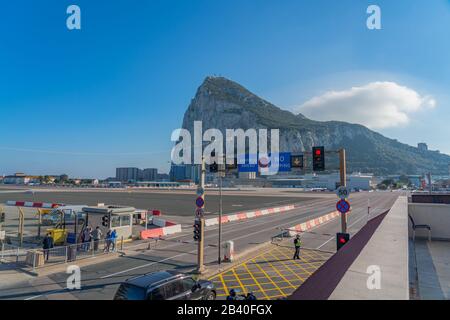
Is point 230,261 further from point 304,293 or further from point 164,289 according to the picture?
point 304,293

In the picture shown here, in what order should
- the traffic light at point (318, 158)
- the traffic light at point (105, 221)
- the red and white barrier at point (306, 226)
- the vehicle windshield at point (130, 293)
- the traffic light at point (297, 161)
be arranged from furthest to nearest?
1. the red and white barrier at point (306, 226)
2. the traffic light at point (105, 221)
3. the traffic light at point (297, 161)
4. the traffic light at point (318, 158)
5. the vehicle windshield at point (130, 293)

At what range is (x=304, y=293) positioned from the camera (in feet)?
21.4

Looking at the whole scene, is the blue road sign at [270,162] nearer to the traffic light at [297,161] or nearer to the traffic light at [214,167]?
the traffic light at [297,161]

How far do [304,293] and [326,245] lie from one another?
17300 mm

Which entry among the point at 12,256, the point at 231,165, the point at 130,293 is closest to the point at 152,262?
the point at 231,165

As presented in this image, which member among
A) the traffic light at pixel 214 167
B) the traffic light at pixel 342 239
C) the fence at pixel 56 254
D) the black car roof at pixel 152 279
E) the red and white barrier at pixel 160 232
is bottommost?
the red and white barrier at pixel 160 232

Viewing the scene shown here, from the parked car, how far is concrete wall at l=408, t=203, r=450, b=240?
14.7 meters

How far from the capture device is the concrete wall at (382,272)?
15.4 feet

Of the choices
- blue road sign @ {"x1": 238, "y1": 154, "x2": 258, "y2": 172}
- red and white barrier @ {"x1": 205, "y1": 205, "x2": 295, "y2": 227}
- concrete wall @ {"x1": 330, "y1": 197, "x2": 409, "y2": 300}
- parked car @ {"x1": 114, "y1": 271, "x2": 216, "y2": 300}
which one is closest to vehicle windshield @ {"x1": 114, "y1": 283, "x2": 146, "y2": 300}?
parked car @ {"x1": 114, "y1": 271, "x2": 216, "y2": 300}

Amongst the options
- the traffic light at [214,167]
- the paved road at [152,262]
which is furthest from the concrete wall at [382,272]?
the paved road at [152,262]

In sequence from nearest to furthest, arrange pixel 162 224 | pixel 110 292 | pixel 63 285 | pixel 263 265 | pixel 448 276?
pixel 448 276 < pixel 110 292 < pixel 63 285 < pixel 263 265 < pixel 162 224

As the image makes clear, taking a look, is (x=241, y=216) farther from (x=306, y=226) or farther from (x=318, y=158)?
(x=318, y=158)

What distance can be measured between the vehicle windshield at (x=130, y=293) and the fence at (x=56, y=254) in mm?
9934
